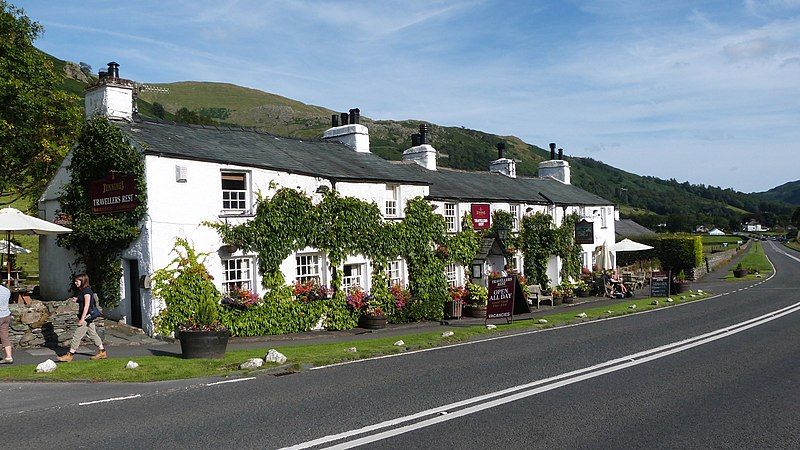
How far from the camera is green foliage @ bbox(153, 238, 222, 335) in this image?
18.9m

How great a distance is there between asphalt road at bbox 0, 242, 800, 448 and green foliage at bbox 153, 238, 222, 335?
717cm

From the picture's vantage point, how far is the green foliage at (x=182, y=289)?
18.9m

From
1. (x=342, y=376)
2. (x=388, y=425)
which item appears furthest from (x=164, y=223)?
(x=388, y=425)

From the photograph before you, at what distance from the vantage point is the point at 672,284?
120 ft

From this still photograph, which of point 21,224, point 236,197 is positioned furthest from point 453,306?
point 21,224

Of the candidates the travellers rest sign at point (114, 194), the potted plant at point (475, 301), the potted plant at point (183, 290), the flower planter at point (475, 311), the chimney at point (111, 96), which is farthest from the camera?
the potted plant at point (475, 301)

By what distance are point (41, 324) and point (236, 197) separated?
6.88 meters

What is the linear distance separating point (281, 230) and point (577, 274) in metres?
23.3

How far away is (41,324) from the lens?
55.7 ft

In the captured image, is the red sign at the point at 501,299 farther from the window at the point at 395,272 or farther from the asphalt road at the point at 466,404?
the asphalt road at the point at 466,404

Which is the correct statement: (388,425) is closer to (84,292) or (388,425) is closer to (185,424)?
(185,424)

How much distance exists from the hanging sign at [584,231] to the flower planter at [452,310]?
41.6 feet

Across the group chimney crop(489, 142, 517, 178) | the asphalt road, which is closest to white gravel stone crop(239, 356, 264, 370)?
the asphalt road

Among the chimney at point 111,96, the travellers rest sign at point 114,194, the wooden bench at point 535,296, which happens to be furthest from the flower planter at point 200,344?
the wooden bench at point 535,296
